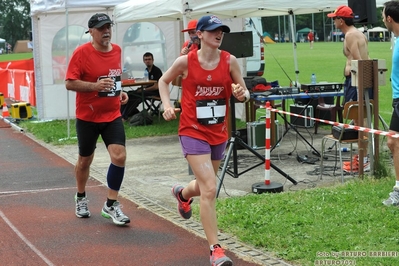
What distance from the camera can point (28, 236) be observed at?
22.9ft

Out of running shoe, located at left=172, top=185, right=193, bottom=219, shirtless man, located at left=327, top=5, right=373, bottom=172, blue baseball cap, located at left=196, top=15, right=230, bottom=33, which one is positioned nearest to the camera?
blue baseball cap, located at left=196, top=15, right=230, bottom=33

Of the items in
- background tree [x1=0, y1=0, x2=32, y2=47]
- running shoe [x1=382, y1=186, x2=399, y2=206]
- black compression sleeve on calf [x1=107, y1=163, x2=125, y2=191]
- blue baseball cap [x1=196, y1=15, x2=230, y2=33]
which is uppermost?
background tree [x1=0, y1=0, x2=32, y2=47]

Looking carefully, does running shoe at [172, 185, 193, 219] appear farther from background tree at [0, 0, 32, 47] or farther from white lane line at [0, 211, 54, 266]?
background tree at [0, 0, 32, 47]

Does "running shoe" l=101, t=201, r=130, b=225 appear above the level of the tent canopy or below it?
below

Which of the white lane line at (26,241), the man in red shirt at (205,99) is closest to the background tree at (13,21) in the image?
the white lane line at (26,241)

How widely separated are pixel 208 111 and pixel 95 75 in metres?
1.81

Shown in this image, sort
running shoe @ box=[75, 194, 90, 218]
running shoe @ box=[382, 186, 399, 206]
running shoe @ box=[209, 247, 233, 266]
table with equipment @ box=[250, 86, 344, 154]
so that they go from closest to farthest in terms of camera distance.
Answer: running shoe @ box=[209, 247, 233, 266] → running shoe @ box=[382, 186, 399, 206] → running shoe @ box=[75, 194, 90, 218] → table with equipment @ box=[250, 86, 344, 154]

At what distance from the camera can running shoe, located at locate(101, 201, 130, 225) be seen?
23.9 feet

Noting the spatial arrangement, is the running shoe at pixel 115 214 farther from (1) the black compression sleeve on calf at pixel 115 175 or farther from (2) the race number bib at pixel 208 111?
(2) the race number bib at pixel 208 111

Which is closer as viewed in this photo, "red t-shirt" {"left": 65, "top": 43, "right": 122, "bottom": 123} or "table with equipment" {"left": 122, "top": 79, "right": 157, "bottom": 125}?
"red t-shirt" {"left": 65, "top": 43, "right": 122, "bottom": 123}

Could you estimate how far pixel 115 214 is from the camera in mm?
7352

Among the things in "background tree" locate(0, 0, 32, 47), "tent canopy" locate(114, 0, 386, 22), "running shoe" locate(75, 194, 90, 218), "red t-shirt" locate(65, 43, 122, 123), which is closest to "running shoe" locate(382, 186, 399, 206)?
"red t-shirt" locate(65, 43, 122, 123)

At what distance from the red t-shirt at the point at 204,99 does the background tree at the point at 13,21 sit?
112 metres

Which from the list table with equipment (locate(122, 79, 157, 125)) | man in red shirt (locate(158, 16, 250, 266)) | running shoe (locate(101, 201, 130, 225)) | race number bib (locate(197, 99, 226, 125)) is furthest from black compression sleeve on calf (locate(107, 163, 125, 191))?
table with equipment (locate(122, 79, 157, 125))
